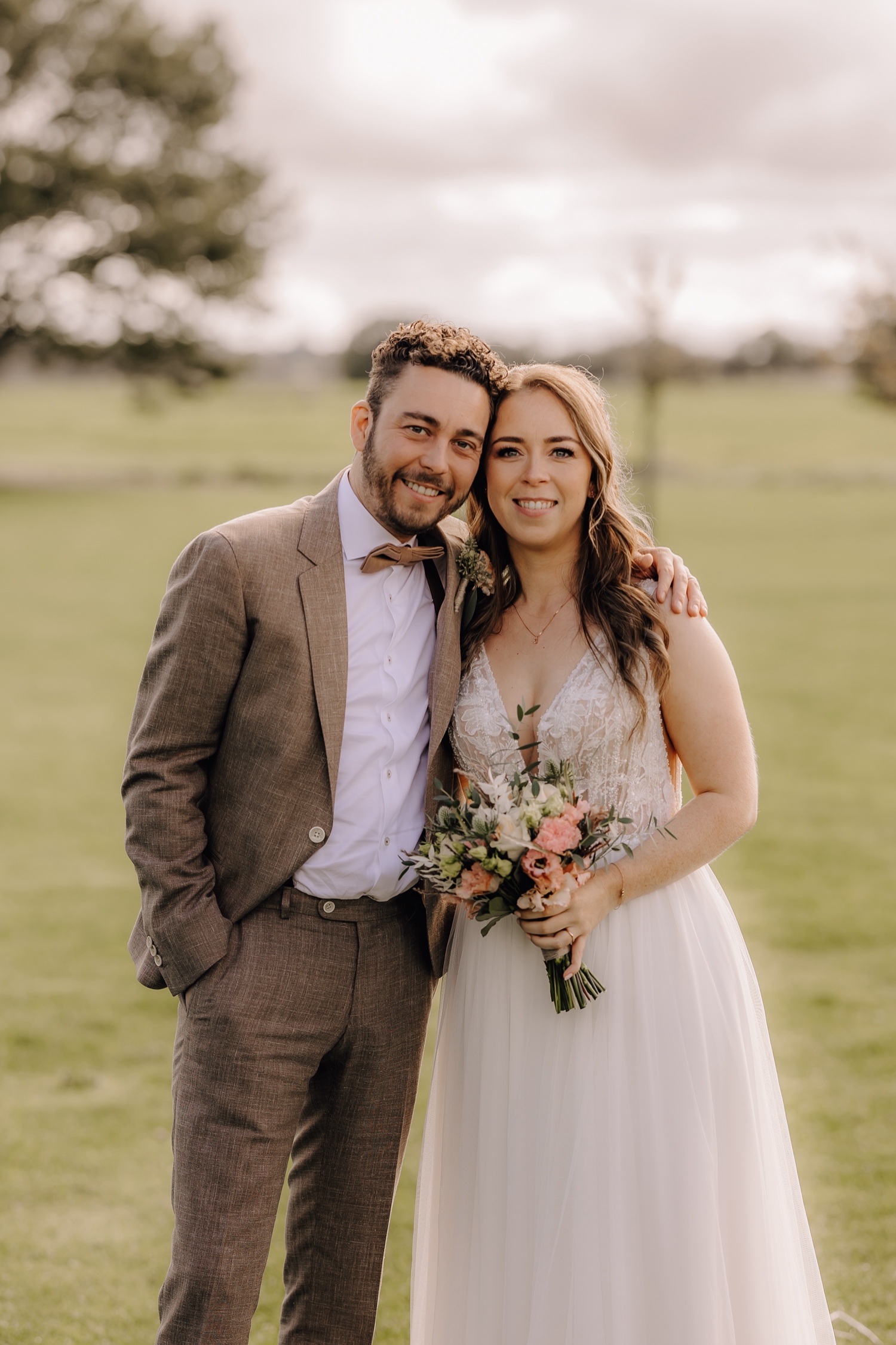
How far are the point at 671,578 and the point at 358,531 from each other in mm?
900

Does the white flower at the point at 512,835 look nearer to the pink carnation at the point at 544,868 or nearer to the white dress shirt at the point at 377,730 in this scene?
the pink carnation at the point at 544,868

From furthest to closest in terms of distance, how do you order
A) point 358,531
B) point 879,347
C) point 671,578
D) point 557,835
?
point 879,347
point 671,578
point 358,531
point 557,835

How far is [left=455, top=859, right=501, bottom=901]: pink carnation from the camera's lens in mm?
2943

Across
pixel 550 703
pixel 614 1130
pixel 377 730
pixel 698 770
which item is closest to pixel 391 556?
pixel 377 730

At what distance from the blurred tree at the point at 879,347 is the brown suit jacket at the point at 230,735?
857 inches

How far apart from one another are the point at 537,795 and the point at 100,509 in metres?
36.6

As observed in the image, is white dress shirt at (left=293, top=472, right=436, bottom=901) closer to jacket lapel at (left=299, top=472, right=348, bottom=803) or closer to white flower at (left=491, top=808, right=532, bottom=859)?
jacket lapel at (left=299, top=472, right=348, bottom=803)

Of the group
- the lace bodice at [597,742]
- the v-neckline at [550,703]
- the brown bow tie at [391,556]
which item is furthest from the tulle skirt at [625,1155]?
the brown bow tie at [391,556]

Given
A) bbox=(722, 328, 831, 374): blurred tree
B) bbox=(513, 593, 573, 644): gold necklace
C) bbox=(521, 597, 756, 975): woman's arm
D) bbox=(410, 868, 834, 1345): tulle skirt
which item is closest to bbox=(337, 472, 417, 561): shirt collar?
bbox=(513, 593, 573, 644): gold necklace

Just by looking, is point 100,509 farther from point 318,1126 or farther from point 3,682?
point 318,1126

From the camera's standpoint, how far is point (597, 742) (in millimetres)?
3307

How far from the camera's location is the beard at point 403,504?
130 inches

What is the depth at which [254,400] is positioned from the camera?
7269cm

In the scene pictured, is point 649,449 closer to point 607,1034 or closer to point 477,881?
point 607,1034
